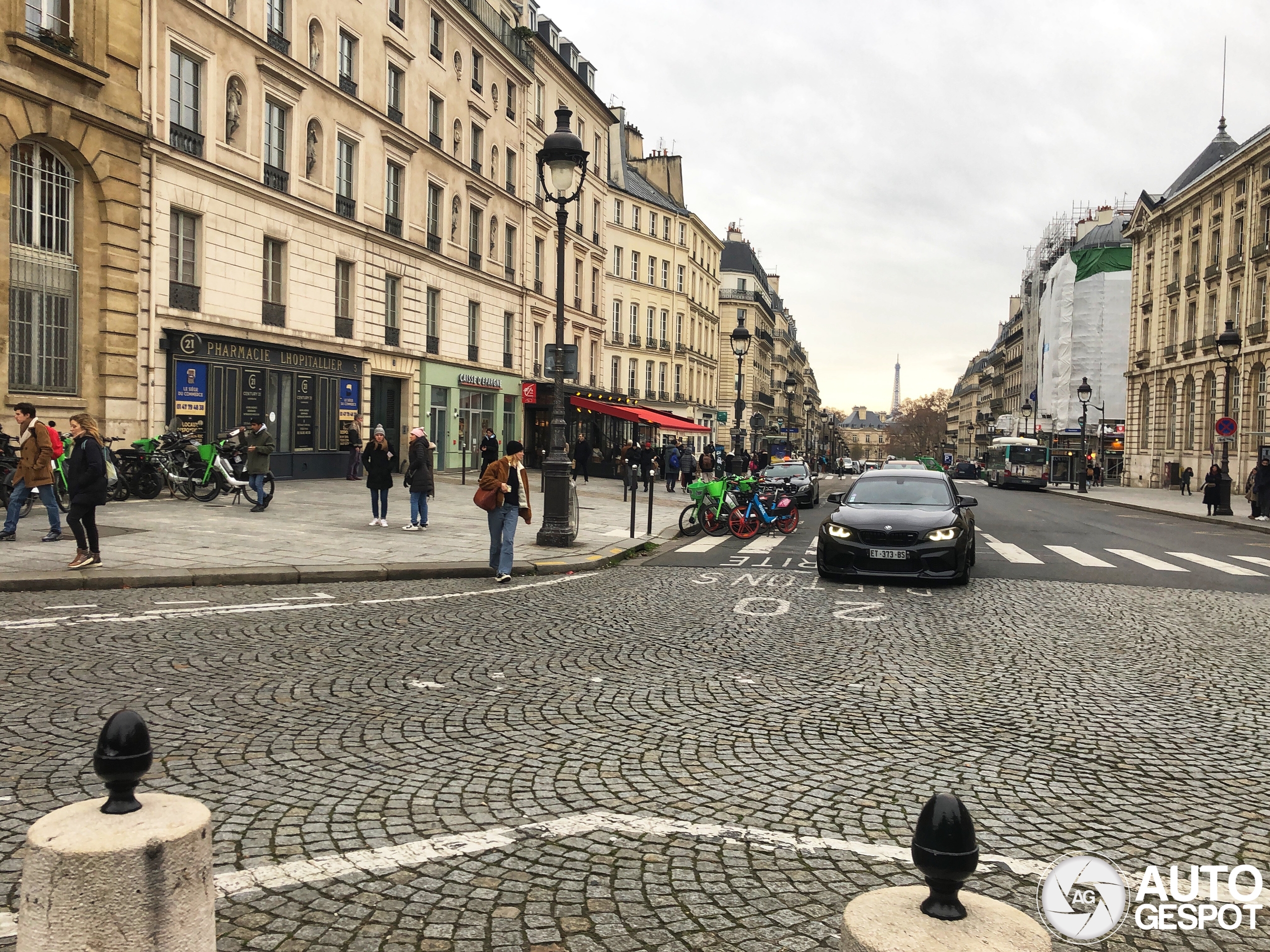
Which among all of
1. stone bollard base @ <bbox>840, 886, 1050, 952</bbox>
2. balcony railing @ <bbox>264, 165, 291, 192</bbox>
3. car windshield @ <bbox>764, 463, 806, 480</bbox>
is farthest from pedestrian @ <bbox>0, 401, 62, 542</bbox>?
car windshield @ <bbox>764, 463, 806, 480</bbox>

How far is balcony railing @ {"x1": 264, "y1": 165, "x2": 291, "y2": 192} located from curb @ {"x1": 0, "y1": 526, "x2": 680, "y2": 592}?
656 inches

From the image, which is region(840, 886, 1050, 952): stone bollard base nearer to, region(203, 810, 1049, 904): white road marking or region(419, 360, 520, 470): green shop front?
region(203, 810, 1049, 904): white road marking

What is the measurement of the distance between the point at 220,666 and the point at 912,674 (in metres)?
4.56

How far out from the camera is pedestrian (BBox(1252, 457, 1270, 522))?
83.7ft

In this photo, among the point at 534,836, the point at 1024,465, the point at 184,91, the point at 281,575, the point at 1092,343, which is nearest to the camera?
the point at 534,836

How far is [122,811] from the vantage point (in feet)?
7.51

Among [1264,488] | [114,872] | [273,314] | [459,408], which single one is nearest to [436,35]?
[459,408]

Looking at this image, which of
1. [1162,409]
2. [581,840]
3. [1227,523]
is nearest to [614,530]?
[581,840]

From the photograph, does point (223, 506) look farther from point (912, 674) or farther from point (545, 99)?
point (545, 99)

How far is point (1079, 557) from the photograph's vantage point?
15.5 meters

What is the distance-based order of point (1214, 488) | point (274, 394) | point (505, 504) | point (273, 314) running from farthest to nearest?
point (1214, 488), point (273, 314), point (274, 394), point (505, 504)

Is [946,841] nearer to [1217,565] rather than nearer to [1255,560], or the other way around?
[1217,565]

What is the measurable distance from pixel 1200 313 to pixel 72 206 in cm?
4735

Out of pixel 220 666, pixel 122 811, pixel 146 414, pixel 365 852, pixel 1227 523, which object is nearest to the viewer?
pixel 122 811
